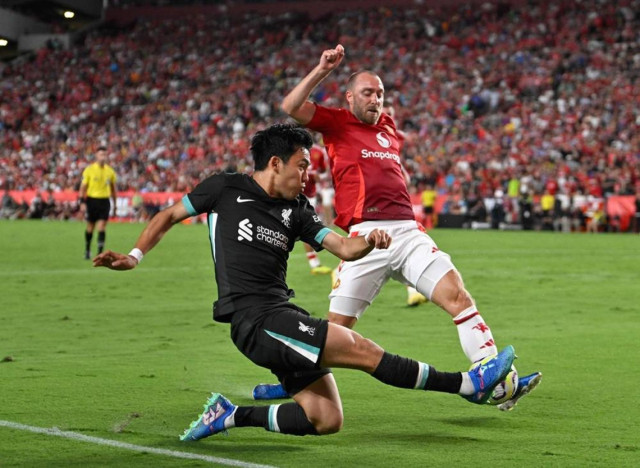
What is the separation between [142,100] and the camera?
52.8 m

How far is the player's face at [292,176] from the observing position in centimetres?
607

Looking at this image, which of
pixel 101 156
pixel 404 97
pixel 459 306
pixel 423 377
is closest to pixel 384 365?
pixel 423 377

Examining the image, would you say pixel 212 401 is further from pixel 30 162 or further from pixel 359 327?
pixel 30 162

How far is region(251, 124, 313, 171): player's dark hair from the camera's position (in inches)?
239

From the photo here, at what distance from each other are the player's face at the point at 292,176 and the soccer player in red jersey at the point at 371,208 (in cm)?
111

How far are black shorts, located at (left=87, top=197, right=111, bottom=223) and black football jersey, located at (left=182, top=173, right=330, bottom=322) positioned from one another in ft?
55.9

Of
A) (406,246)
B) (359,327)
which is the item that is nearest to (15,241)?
(359,327)

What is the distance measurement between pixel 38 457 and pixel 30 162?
156ft

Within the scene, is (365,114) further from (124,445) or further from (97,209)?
(97,209)

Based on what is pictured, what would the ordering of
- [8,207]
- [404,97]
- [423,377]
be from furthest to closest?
1. [8,207]
2. [404,97]
3. [423,377]

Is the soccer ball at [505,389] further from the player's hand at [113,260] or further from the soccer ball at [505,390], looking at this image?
the player's hand at [113,260]

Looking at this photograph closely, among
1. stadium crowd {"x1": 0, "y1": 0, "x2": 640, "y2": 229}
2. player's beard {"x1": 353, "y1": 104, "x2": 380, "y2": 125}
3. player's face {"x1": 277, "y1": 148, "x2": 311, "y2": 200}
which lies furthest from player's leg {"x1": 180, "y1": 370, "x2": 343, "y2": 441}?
stadium crowd {"x1": 0, "y1": 0, "x2": 640, "y2": 229}

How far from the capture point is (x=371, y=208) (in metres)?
7.79

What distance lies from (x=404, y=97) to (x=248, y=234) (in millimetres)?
37854
